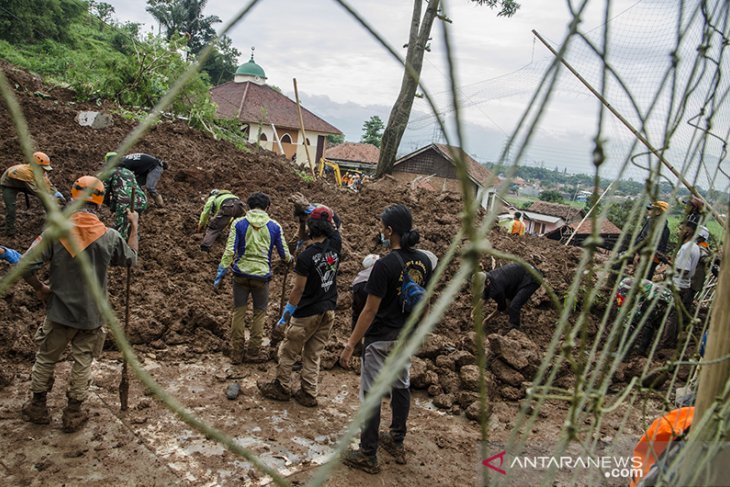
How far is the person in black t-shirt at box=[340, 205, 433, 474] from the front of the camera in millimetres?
3240

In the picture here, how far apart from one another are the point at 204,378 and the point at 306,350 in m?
0.99

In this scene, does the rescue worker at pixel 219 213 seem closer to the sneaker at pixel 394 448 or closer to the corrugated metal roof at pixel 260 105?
the sneaker at pixel 394 448

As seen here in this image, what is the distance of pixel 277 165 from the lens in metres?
11.1

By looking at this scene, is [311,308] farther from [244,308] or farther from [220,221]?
[220,221]

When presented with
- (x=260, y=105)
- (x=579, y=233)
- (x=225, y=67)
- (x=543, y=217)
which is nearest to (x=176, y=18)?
(x=225, y=67)

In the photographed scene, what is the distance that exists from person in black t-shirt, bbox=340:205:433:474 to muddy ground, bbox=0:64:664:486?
0.67 ft

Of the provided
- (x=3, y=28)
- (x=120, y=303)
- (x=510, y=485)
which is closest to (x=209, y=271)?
(x=120, y=303)

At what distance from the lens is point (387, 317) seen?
3.38 m

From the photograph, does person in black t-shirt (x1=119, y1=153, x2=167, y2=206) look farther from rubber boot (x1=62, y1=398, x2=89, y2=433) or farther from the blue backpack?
the blue backpack

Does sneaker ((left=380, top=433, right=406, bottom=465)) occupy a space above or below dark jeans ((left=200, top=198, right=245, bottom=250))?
below

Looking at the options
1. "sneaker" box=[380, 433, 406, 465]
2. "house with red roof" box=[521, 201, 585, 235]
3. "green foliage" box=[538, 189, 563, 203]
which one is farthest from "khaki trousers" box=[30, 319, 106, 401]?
"green foliage" box=[538, 189, 563, 203]

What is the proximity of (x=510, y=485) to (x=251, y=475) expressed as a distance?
5.42 feet

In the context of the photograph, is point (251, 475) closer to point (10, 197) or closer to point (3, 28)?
point (10, 197)

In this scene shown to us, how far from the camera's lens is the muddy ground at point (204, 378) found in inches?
129
